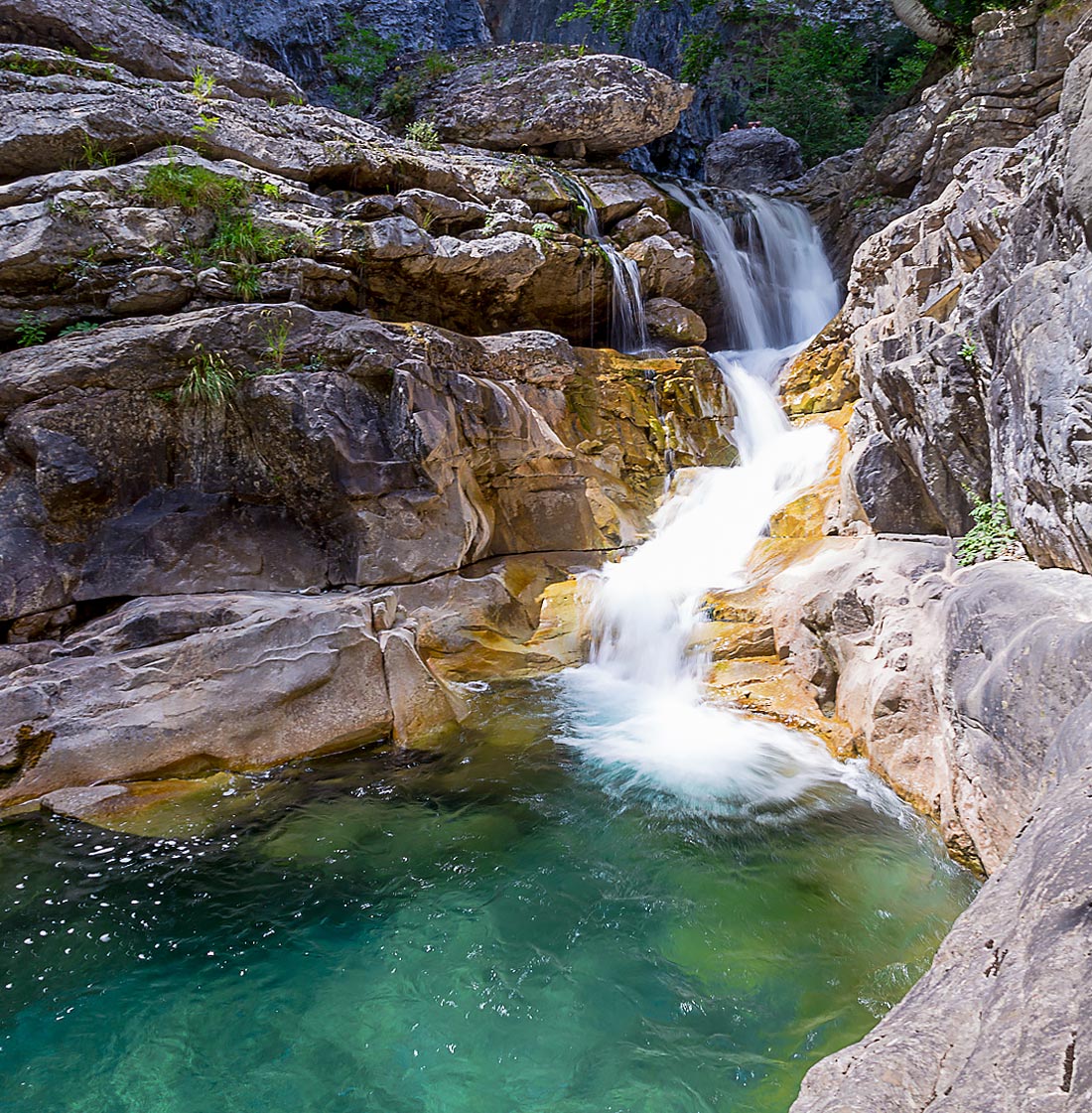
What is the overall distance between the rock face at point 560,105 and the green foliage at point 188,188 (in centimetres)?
608

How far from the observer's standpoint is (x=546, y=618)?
24.0 feet

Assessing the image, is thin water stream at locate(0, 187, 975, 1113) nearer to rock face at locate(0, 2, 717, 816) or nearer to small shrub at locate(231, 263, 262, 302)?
rock face at locate(0, 2, 717, 816)

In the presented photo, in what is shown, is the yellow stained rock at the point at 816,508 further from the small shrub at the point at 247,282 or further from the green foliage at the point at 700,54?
the green foliage at the point at 700,54

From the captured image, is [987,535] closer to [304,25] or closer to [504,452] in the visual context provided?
[504,452]

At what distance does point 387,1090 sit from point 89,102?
1062 centimetres

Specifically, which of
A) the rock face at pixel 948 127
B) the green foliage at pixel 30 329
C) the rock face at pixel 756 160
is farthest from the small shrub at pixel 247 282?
the rock face at pixel 756 160

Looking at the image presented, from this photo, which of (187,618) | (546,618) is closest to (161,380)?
(187,618)

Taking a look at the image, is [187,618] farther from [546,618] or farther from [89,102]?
[89,102]

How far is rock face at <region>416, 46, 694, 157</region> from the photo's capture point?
40.0 feet

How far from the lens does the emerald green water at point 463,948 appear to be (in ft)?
8.69

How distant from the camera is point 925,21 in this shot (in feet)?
41.8

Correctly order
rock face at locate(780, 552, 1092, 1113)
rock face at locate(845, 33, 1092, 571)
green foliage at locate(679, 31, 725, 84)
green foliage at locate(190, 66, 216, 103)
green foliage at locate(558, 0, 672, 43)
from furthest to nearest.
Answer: green foliage at locate(679, 31, 725, 84), green foliage at locate(558, 0, 672, 43), green foliage at locate(190, 66, 216, 103), rock face at locate(845, 33, 1092, 571), rock face at locate(780, 552, 1092, 1113)

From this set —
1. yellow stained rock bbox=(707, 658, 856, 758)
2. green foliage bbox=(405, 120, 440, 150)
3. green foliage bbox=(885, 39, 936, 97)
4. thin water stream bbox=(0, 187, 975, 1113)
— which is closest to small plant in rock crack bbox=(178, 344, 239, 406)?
thin water stream bbox=(0, 187, 975, 1113)

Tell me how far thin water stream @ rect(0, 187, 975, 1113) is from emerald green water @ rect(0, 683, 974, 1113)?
0.04 feet
